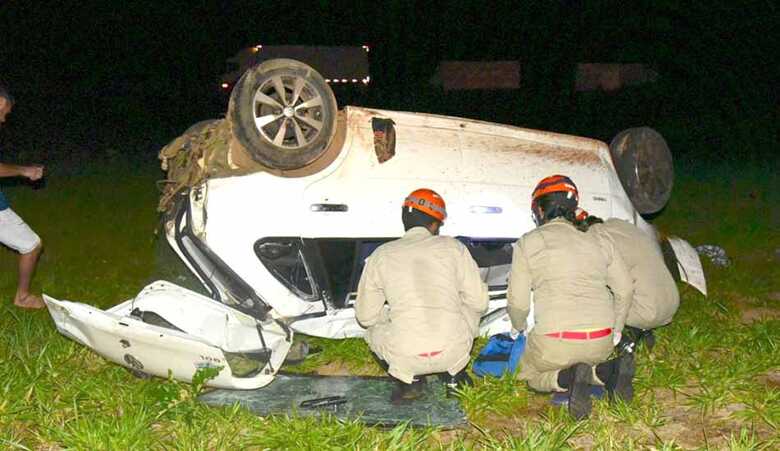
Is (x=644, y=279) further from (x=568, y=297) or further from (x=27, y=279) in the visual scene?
(x=27, y=279)

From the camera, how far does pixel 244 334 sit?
5.00 metres

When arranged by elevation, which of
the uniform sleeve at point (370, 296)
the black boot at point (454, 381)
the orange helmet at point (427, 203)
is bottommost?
the black boot at point (454, 381)

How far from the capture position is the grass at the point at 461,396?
420 cm

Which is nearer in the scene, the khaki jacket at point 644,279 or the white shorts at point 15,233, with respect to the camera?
the khaki jacket at point 644,279

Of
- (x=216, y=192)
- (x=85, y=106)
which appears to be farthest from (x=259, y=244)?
(x=85, y=106)

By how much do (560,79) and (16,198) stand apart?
2078 cm

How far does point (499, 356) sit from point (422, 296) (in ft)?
3.11

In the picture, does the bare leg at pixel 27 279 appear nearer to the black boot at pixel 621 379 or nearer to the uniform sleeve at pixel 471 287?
the uniform sleeve at pixel 471 287

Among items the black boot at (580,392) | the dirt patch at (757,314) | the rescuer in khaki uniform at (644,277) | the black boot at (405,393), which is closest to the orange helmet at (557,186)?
the rescuer in khaki uniform at (644,277)

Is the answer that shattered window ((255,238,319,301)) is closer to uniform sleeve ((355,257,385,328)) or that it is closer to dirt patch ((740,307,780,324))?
uniform sleeve ((355,257,385,328))

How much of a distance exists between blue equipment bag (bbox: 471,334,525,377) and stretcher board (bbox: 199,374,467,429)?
0.31m

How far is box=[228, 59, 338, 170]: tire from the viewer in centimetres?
498

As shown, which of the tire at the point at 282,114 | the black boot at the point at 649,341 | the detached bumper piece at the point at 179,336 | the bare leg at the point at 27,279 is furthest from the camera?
the bare leg at the point at 27,279

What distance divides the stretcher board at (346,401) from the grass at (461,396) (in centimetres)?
12
